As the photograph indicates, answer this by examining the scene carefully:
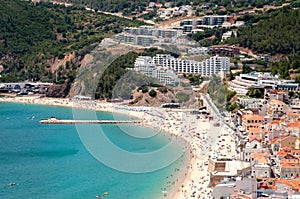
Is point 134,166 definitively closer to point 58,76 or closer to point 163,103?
point 163,103

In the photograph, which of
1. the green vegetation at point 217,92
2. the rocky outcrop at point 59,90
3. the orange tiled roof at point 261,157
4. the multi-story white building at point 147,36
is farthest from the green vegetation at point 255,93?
the rocky outcrop at point 59,90

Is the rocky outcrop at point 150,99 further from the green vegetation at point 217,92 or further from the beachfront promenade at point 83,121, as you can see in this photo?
the beachfront promenade at point 83,121

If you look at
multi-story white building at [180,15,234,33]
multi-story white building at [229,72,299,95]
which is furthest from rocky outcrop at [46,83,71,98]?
multi-story white building at [229,72,299,95]

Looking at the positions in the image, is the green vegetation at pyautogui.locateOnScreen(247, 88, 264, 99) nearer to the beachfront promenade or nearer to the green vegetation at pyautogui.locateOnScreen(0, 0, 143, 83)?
the beachfront promenade

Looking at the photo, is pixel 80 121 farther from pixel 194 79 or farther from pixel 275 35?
pixel 275 35

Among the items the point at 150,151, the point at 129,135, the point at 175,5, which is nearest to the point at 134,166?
the point at 150,151

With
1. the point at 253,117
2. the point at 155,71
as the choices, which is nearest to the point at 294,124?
the point at 253,117
